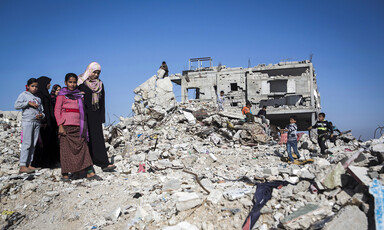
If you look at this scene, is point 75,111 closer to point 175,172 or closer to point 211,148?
point 175,172

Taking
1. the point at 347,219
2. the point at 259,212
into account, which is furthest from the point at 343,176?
the point at 259,212

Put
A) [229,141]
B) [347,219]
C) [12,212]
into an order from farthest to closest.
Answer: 1. [229,141]
2. [12,212]
3. [347,219]

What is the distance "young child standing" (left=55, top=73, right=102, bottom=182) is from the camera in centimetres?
358

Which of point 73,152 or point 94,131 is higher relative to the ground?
point 94,131

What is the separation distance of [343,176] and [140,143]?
475cm

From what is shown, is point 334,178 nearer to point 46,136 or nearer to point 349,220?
point 349,220

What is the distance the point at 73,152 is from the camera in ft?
11.9

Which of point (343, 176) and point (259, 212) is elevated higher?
point (343, 176)

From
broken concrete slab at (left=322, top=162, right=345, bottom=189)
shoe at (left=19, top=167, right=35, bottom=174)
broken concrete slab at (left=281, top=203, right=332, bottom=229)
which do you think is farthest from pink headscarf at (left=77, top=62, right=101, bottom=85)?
broken concrete slab at (left=322, top=162, right=345, bottom=189)

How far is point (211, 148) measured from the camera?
6625 mm

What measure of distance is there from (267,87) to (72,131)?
18.6 m

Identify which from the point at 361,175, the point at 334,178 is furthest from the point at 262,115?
the point at 361,175

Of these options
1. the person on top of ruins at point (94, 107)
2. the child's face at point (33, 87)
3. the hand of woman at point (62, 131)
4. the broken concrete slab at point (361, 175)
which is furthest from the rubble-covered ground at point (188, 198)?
the child's face at point (33, 87)

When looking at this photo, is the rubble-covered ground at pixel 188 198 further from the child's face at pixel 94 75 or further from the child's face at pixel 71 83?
the child's face at pixel 94 75
